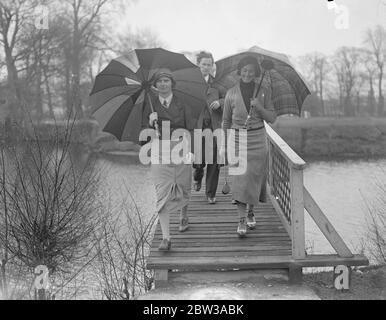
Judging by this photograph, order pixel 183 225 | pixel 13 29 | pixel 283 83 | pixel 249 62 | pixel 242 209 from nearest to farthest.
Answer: pixel 249 62 → pixel 283 83 → pixel 242 209 → pixel 183 225 → pixel 13 29

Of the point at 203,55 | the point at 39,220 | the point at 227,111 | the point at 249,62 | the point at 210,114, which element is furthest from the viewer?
the point at 39,220

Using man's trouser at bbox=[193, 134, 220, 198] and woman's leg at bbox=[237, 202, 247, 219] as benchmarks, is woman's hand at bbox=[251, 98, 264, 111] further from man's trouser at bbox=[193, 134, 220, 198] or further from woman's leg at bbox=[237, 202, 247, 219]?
man's trouser at bbox=[193, 134, 220, 198]

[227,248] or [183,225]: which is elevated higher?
[183,225]

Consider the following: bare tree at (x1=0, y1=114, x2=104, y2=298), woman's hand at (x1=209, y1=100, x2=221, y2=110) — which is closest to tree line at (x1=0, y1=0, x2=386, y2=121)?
bare tree at (x1=0, y1=114, x2=104, y2=298)

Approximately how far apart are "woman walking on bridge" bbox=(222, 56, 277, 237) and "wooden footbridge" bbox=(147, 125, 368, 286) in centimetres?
30

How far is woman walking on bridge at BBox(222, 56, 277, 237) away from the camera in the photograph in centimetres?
519

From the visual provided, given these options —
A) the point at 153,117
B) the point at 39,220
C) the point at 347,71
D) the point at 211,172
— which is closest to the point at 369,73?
the point at 347,71

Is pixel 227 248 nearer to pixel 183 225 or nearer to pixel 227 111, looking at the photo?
pixel 183 225

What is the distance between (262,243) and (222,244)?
41cm

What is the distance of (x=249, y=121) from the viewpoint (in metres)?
5.29

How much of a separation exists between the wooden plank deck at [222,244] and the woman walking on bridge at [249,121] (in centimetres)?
27

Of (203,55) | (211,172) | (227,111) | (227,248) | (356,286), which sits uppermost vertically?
(203,55)

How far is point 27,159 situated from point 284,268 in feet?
18.0

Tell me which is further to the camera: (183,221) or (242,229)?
(183,221)
